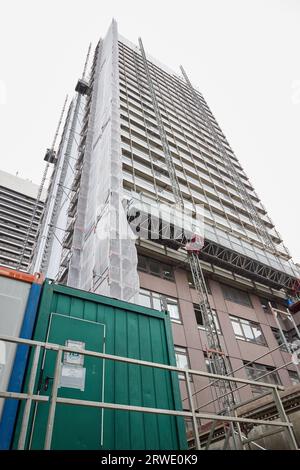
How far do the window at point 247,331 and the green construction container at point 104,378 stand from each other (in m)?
14.0

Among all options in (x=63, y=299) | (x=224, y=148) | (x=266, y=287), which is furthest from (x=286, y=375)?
(x=224, y=148)

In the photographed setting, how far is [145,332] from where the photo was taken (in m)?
6.86

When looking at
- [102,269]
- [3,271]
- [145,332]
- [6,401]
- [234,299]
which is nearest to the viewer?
[6,401]

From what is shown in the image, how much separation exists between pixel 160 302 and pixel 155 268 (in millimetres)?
2593

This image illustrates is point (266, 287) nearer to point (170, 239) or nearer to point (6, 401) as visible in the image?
point (170, 239)

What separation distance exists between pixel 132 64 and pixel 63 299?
4465cm

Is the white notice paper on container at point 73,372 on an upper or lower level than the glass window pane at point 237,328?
lower

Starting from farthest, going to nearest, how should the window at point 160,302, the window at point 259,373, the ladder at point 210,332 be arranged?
the window at point 259,373
the window at point 160,302
the ladder at point 210,332

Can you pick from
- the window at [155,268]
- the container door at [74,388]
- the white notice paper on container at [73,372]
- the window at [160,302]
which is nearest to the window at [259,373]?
the window at [160,302]

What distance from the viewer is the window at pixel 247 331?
768 inches

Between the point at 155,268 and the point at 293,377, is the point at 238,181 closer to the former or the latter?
the point at 155,268

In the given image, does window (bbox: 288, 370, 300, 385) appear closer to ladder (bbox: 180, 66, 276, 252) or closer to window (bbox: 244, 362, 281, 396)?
window (bbox: 244, 362, 281, 396)

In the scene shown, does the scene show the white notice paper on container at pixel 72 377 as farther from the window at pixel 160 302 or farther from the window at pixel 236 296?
the window at pixel 236 296
